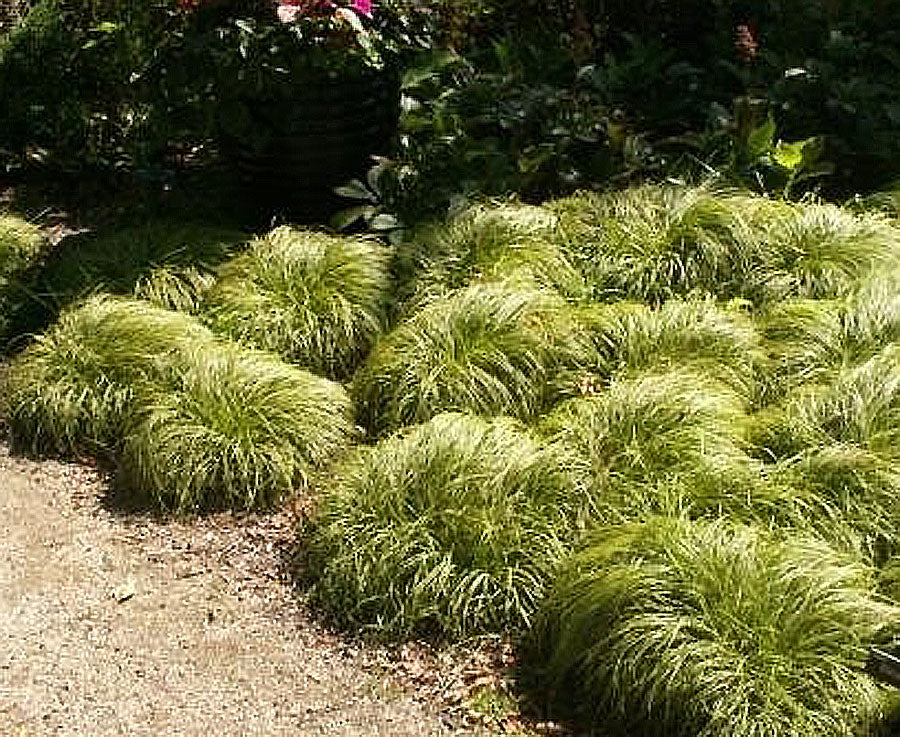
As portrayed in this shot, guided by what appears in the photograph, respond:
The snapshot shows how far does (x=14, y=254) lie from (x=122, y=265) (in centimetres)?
63

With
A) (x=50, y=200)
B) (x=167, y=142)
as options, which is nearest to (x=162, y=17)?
(x=167, y=142)

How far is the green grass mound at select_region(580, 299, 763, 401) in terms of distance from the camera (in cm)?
462

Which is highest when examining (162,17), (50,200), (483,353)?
(162,17)

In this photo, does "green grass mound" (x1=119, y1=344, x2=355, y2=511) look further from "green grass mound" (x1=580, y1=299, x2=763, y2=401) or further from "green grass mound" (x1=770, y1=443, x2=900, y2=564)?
"green grass mound" (x1=770, y1=443, x2=900, y2=564)

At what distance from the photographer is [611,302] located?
16.8 ft

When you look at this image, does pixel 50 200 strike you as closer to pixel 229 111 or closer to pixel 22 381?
pixel 229 111

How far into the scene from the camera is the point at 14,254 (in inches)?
235

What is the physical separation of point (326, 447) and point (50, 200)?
110 inches

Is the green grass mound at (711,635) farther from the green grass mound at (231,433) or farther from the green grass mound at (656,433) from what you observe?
the green grass mound at (231,433)

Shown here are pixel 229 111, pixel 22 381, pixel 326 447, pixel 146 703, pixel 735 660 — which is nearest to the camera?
pixel 735 660

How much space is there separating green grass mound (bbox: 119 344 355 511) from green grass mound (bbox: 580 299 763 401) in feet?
2.83

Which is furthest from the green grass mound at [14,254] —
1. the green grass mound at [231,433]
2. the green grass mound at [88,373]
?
the green grass mound at [231,433]

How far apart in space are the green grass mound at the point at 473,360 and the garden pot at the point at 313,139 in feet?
4.43

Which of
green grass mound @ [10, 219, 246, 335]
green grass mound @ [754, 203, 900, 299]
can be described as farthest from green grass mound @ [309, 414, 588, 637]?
green grass mound @ [10, 219, 246, 335]
